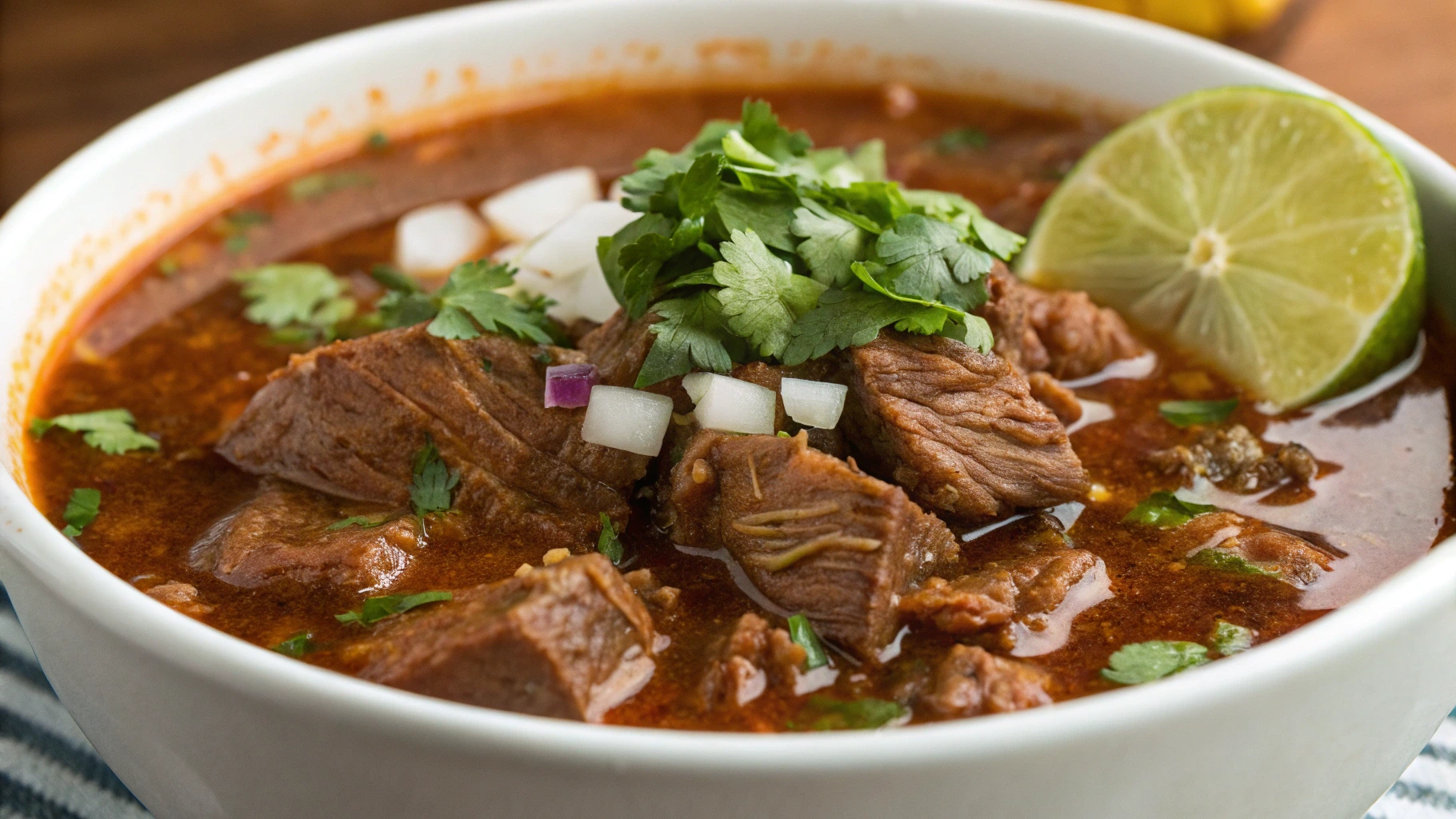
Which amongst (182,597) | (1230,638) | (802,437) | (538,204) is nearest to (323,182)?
(538,204)

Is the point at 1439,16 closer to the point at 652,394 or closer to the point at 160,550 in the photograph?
the point at 652,394

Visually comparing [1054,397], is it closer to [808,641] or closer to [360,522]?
[808,641]

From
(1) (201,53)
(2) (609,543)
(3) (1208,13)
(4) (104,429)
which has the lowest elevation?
(1) (201,53)

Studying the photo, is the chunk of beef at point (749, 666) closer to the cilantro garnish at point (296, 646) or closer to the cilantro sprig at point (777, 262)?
the cilantro sprig at point (777, 262)

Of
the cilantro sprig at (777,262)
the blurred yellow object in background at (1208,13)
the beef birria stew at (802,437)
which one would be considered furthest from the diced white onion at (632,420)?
the blurred yellow object in background at (1208,13)

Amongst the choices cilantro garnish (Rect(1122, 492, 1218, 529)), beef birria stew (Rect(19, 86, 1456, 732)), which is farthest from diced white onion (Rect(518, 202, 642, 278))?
cilantro garnish (Rect(1122, 492, 1218, 529))

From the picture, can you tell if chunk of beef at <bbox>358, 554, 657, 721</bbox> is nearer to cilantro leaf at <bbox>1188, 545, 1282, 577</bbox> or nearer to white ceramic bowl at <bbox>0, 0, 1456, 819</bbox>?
white ceramic bowl at <bbox>0, 0, 1456, 819</bbox>
